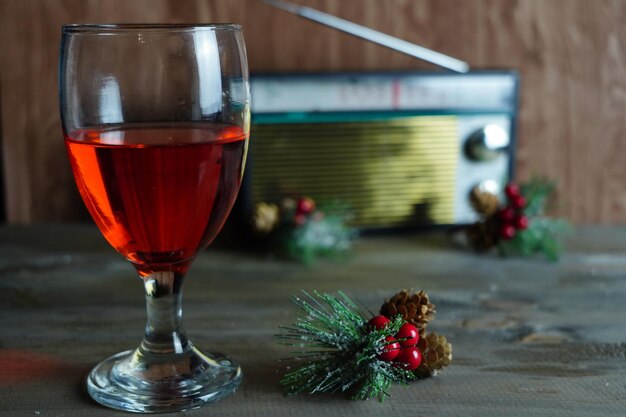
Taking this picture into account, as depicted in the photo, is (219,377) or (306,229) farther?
(306,229)

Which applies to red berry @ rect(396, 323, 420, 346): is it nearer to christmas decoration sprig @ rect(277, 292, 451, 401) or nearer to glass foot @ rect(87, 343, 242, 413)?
christmas decoration sprig @ rect(277, 292, 451, 401)

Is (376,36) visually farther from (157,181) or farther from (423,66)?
(157,181)

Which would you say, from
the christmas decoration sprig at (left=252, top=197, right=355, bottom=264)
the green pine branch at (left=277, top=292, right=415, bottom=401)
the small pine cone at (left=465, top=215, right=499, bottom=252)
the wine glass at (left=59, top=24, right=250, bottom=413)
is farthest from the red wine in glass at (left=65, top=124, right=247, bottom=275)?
the small pine cone at (left=465, top=215, right=499, bottom=252)

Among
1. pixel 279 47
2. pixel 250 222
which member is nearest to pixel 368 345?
pixel 250 222

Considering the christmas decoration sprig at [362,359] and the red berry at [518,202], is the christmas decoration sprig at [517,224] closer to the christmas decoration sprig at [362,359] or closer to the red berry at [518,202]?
the red berry at [518,202]

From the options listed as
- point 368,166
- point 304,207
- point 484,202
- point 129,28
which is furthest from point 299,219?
point 129,28

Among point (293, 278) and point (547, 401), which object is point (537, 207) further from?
point (547, 401)
